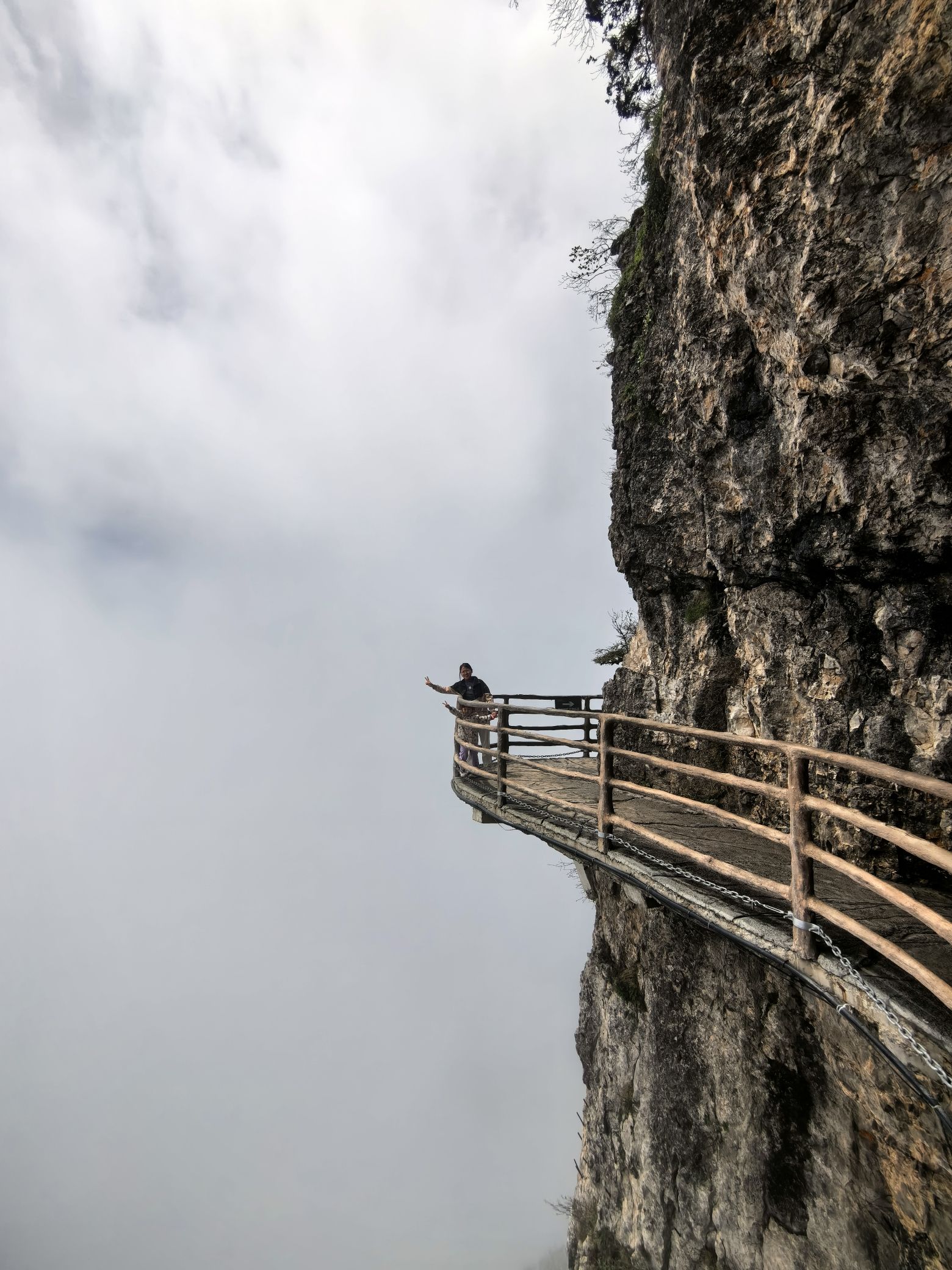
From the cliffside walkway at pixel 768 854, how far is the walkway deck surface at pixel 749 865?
2 centimetres

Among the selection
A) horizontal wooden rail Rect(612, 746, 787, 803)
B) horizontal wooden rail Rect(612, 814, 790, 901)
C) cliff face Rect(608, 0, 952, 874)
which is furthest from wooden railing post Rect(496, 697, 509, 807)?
cliff face Rect(608, 0, 952, 874)

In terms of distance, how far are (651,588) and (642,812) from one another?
→ 390 cm

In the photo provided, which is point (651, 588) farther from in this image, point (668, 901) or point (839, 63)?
point (839, 63)

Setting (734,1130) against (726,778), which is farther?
(734,1130)

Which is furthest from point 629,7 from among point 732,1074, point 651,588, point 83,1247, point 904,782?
point 83,1247

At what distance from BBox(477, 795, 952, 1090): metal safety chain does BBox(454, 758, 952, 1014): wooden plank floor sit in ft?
0.75

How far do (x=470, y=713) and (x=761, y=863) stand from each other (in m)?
5.53

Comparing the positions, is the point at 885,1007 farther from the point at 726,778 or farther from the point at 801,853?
the point at 726,778

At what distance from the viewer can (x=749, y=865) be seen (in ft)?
17.7

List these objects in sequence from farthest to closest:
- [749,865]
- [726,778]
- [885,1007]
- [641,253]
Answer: [641,253] < [749,865] < [726,778] < [885,1007]

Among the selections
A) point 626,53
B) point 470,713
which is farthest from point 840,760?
point 626,53

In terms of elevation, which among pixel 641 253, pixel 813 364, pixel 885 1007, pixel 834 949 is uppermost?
pixel 641 253

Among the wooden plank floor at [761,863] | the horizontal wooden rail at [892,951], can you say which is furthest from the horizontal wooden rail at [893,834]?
the wooden plank floor at [761,863]

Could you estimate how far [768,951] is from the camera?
3865mm
